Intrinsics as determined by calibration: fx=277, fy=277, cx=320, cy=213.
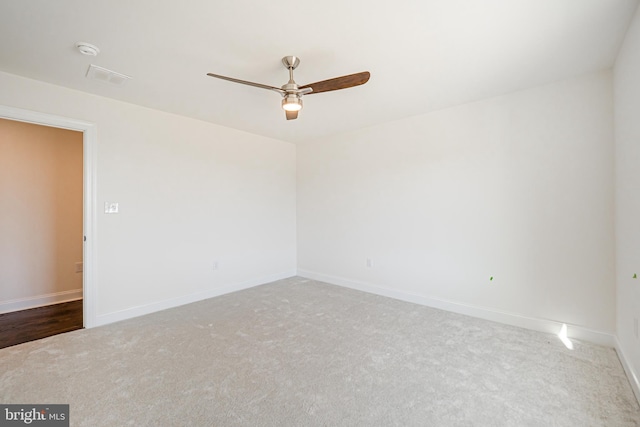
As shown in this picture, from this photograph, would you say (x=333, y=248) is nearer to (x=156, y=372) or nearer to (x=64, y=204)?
(x=156, y=372)

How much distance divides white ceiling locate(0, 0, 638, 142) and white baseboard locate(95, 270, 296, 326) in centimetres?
237

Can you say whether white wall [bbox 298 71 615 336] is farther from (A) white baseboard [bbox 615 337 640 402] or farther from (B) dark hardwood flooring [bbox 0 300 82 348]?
(B) dark hardwood flooring [bbox 0 300 82 348]

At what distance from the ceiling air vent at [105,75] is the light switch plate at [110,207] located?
1.24 m

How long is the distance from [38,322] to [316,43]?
4.08 meters

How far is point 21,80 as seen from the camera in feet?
8.30

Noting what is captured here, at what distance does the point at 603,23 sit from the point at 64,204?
5895 mm

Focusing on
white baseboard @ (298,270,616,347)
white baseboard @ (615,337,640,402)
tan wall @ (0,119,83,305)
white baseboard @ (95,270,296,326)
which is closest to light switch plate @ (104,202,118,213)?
white baseboard @ (95,270,296,326)

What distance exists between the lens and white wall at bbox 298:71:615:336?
8.20 feet

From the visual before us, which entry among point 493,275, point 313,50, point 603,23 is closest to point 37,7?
point 313,50
